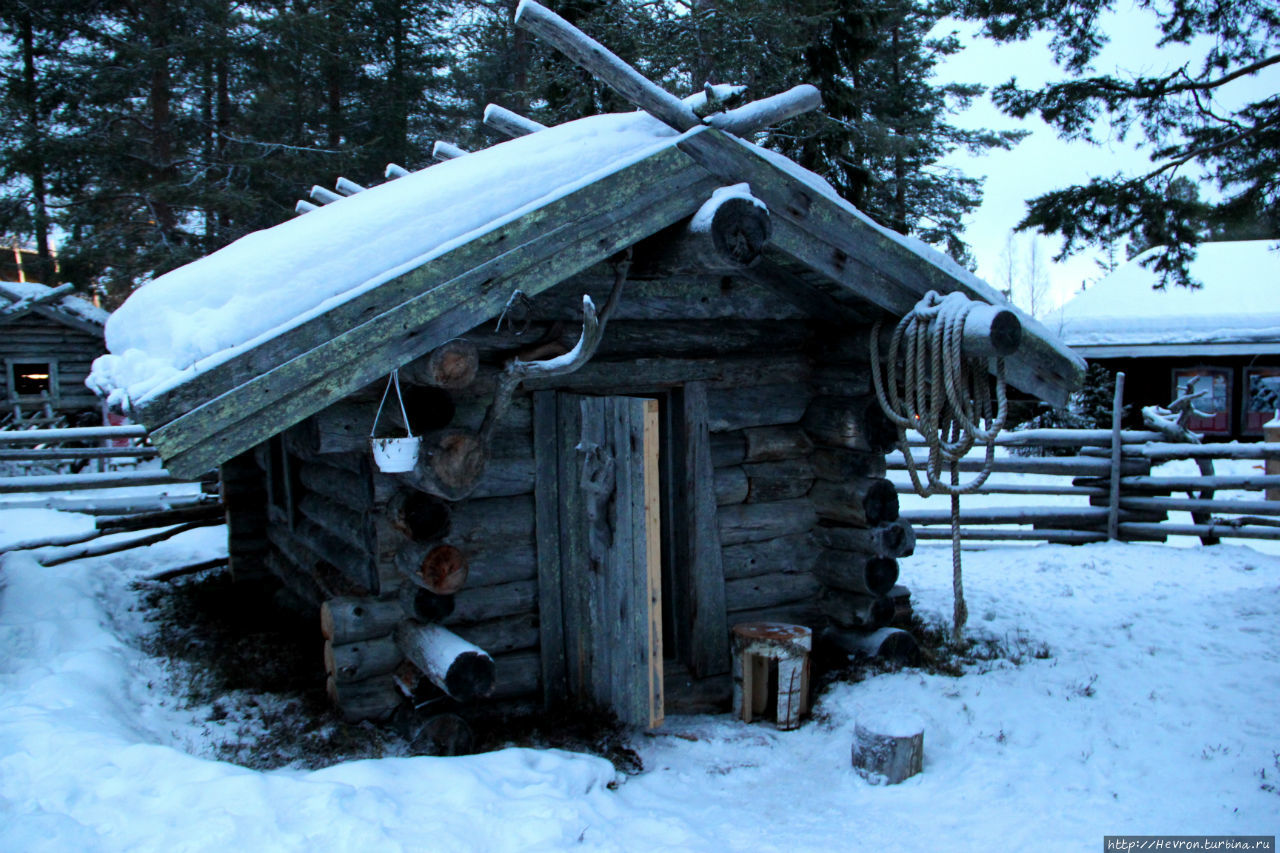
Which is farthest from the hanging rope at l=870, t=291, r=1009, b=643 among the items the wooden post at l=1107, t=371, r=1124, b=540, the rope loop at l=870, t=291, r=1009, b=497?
the wooden post at l=1107, t=371, r=1124, b=540

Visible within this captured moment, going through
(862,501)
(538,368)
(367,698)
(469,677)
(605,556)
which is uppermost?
(538,368)

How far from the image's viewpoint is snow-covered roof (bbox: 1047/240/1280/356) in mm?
18125

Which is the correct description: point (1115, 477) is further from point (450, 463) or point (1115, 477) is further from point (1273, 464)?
point (450, 463)

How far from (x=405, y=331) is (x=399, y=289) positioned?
0.17 metres

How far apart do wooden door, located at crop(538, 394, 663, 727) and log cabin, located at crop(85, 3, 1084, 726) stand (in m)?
0.02

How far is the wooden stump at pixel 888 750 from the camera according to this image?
14.6 ft

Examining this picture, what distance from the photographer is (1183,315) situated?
18.6 meters

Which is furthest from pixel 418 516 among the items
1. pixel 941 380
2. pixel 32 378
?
pixel 32 378

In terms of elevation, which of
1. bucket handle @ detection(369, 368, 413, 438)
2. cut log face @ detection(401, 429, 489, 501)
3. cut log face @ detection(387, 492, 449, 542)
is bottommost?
cut log face @ detection(387, 492, 449, 542)

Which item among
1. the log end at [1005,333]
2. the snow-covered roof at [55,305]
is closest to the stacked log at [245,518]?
the log end at [1005,333]

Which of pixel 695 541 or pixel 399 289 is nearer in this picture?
pixel 399 289

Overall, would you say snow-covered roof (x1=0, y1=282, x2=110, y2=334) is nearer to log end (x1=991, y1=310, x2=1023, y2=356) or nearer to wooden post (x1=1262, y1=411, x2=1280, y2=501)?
log end (x1=991, y1=310, x2=1023, y2=356)

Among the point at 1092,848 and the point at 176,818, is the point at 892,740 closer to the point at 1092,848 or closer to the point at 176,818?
the point at 1092,848

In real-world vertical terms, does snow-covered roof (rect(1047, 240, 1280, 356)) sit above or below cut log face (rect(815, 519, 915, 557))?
above
